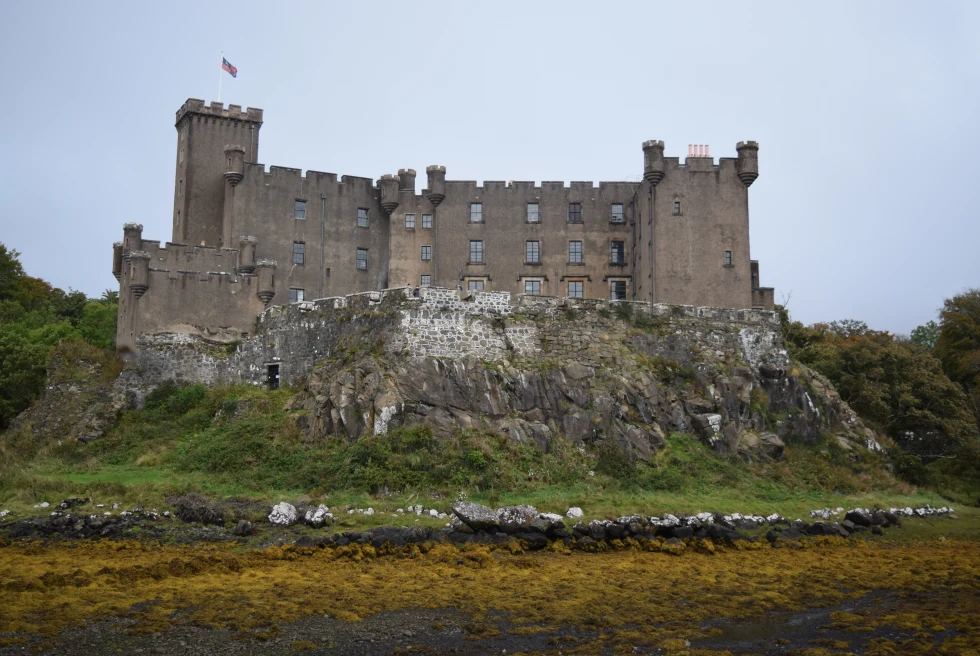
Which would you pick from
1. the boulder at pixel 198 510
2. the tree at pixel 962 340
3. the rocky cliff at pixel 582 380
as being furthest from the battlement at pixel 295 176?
the tree at pixel 962 340

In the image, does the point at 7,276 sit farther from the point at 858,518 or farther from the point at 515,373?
the point at 858,518

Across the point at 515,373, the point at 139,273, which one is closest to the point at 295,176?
the point at 139,273

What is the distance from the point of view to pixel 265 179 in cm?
4675

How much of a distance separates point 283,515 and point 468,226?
2519 centimetres

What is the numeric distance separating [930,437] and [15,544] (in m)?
36.1

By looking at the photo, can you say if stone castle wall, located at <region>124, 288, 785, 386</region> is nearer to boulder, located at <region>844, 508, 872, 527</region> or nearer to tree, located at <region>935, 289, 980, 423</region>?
boulder, located at <region>844, 508, 872, 527</region>

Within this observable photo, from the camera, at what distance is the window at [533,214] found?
4906 centimetres

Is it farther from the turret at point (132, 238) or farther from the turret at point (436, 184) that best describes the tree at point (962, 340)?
the turret at point (132, 238)

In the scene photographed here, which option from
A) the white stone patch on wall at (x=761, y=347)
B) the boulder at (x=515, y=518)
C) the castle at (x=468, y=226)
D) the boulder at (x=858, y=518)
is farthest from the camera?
the castle at (x=468, y=226)

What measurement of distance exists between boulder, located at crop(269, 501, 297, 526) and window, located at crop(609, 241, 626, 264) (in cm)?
2670

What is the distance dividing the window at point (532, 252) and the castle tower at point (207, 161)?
1483 centimetres

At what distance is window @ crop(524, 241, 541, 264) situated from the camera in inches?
1922

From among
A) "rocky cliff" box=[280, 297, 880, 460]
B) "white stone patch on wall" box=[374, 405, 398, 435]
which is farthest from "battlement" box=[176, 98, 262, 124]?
"white stone patch on wall" box=[374, 405, 398, 435]

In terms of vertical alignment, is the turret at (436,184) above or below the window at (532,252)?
above
